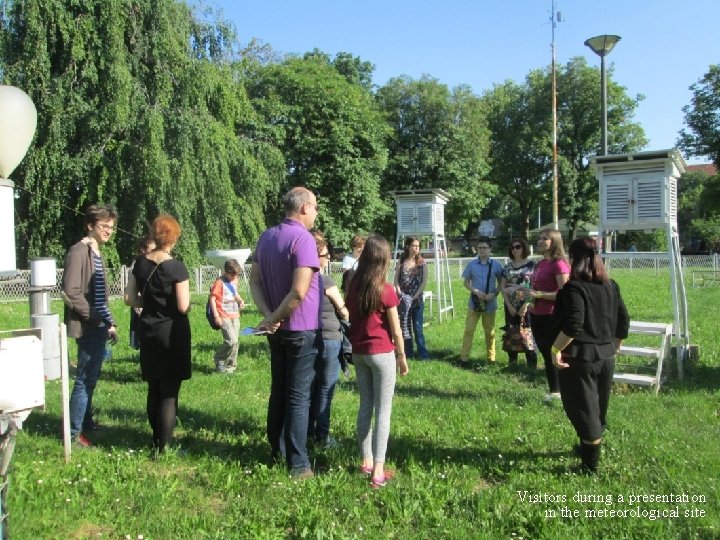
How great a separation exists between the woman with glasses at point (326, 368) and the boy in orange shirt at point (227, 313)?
9.61 ft

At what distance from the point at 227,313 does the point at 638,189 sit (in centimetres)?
545

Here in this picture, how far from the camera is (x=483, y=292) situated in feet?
26.8

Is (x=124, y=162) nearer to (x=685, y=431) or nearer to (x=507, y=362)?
(x=507, y=362)

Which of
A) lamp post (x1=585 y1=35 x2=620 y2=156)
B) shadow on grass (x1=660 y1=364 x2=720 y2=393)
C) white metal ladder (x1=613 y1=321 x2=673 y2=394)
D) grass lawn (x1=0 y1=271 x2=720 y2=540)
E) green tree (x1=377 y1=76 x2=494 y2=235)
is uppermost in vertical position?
green tree (x1=377 y1=76 x2=494 y2=235)

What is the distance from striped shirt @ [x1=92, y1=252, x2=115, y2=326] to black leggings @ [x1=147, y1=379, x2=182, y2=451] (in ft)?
2.74

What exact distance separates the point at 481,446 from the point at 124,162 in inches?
602

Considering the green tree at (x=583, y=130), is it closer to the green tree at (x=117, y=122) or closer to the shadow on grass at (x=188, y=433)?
the green tree at (x=117, y=122)

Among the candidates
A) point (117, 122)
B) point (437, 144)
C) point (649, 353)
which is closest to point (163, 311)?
point (649, 353)

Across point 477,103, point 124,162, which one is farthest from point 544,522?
point 477,103

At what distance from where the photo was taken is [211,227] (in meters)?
18.7

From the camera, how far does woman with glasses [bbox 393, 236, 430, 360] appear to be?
846 centimetres

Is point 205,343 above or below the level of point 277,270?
below

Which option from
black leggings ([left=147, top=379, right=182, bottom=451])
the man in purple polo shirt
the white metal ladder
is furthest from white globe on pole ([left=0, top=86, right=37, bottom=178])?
the white metal ladder

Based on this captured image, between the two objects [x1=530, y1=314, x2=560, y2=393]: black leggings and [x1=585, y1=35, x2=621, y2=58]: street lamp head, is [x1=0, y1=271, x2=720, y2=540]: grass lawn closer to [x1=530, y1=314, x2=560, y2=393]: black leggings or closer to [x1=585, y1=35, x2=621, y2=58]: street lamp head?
[x1=530, y1=314, x2=560, y2=393]: black leggings
